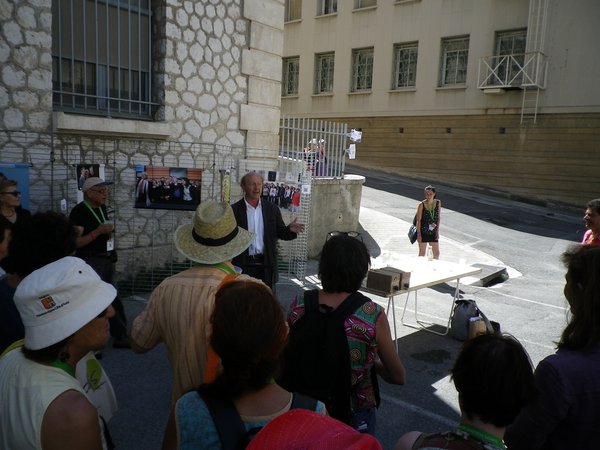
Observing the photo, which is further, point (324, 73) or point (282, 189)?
point (324, 73)

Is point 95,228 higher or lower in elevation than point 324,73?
lower

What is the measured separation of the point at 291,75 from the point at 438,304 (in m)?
20.7

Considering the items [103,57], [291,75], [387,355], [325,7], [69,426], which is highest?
[325,7]

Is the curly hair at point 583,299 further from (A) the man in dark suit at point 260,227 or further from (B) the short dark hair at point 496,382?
(A) the man in dark suit at point 260,227

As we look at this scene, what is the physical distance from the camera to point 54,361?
156 cm

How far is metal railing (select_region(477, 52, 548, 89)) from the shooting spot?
61.2 feet

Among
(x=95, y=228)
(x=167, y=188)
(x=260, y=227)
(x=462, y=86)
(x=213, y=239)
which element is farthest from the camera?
(x=462, y=86)

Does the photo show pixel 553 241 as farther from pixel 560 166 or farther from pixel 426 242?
pixel 560 166

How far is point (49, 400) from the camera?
1439 mm

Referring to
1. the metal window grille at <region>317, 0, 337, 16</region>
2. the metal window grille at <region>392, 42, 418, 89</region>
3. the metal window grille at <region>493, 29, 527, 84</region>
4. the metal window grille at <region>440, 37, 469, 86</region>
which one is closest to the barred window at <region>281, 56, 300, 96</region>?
the metal window grille at <region>317, 0, 337, 16</region>

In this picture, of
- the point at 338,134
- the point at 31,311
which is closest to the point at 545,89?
the point at 338,134

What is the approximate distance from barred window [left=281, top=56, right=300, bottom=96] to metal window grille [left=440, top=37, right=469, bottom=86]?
756 centimetres

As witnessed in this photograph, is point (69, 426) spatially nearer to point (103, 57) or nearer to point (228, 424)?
point (228, 424)

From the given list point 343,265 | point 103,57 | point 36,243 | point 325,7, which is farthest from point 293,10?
point 343,265
